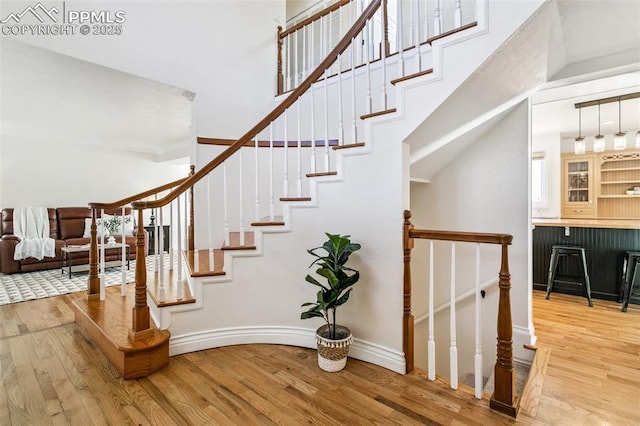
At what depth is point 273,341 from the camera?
2480 mm

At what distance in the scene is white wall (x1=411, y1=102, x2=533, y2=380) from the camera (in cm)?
286

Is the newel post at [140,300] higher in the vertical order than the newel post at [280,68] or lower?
lower

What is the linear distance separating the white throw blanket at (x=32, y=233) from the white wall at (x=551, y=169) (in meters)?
9.35

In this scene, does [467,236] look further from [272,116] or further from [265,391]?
[272,116]

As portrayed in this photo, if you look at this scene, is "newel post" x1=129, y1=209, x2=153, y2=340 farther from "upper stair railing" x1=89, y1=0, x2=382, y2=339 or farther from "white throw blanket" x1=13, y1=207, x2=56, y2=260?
"white throw blanket" x1=13, y1=207, x2=56, y2=260

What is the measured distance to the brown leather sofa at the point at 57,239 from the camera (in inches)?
193

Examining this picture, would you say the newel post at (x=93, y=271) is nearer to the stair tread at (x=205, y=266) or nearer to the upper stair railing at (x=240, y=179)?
the upper stair railing at (x=240, y=179)

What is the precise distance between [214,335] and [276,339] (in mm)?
501

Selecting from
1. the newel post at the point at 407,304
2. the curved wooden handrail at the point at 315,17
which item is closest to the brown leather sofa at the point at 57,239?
the curved wooden handrail at the point at 315,17

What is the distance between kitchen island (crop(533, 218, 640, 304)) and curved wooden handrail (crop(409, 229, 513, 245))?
10.9 ft

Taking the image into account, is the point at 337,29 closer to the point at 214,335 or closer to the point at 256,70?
the point at 256,70

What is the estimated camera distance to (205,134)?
3.50m

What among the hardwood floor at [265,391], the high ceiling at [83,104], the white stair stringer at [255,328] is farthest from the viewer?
the high ceiling at [83,104]

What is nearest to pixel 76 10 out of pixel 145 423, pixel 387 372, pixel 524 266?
pixel 145 423
